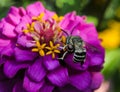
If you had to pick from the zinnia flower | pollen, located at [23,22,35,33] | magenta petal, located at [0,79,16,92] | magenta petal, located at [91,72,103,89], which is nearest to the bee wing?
the zinnia flower

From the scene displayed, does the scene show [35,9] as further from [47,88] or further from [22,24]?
[47,88]

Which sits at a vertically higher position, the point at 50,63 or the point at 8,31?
the point at 8,31

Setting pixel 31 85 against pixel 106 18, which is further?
pixel 106 18

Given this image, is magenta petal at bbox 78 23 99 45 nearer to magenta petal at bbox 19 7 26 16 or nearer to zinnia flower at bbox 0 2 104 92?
zinnia flower at bbox 0 2 104 92

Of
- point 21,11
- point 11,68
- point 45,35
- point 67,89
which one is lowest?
point 67,89

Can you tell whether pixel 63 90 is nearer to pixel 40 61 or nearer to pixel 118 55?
pixel 40 61

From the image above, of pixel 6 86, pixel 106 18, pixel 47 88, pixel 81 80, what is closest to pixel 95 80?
pixel 81 80

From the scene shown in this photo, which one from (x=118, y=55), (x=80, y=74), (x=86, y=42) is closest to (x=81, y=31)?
(x=86, y=42)
